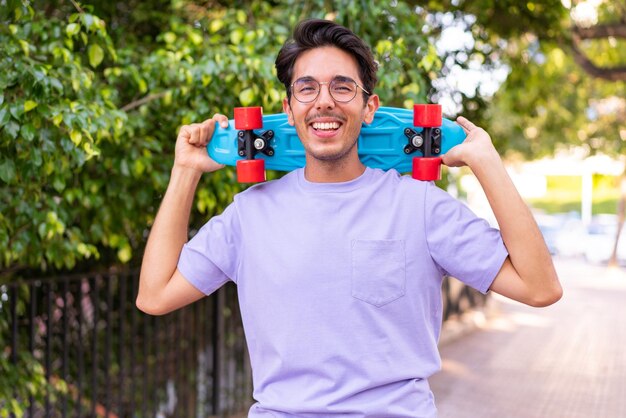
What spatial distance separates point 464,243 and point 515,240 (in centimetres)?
12

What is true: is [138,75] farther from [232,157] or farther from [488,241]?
[488,241]

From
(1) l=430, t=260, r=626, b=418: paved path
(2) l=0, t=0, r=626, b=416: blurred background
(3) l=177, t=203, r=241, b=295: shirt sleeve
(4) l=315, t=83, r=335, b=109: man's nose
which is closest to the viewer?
(4) l=315, t=83, r=335, b=109: man's nose

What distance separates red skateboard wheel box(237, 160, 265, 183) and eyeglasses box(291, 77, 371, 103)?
0.30 meters

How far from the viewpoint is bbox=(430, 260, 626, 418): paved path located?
8.46 m

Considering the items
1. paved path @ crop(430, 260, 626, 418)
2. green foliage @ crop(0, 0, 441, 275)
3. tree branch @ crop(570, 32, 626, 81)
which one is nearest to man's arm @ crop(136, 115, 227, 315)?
green foliage @ crop(0, 0, 441, 275)

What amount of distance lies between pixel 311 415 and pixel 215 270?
456mm

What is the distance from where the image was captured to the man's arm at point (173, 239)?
2.23 meters

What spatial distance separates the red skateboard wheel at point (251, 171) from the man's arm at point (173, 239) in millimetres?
67

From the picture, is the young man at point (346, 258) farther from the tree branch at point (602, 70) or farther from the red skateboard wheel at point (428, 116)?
the tree branch at point (602, 70)

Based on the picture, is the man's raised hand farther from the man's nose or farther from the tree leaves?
the tree leaves

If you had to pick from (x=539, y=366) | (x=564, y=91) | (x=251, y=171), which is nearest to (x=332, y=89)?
(x=251, y=171)

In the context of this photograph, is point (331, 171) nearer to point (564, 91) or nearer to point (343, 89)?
point (343, 89)

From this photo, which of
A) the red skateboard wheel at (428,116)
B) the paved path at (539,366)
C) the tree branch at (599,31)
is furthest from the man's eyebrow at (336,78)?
the tree branch at (599,31)

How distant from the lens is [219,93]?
4535 mm
